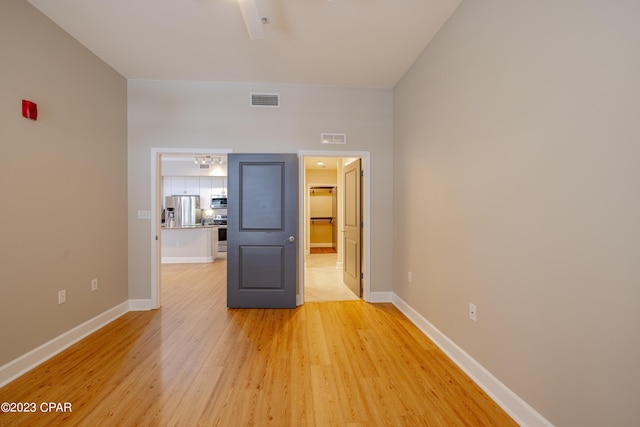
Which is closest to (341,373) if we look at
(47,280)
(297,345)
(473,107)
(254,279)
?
(297,345)

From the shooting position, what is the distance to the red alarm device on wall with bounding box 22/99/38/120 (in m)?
2.20

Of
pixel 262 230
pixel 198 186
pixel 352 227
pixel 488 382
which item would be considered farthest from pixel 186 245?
pixel 488 382

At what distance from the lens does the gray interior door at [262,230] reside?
11.8 ft

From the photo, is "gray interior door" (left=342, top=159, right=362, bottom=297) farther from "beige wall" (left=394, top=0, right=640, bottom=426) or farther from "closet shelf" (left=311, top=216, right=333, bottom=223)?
"closet shelf" (left=311, top=216, right=333, bottom=223)

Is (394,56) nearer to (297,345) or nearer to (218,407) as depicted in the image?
(297,345)

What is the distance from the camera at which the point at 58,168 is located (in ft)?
8.32

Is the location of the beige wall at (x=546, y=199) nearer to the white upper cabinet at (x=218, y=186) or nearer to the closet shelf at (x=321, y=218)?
the white upper cabinet at (x=218, y=186)

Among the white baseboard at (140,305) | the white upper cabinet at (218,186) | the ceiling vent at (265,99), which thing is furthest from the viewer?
the white upper cabinet at (218,186)

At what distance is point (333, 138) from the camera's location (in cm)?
377

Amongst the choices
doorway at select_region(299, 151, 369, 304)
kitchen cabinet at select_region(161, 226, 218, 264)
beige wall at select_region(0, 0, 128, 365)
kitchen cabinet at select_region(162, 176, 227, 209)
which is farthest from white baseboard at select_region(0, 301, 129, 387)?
kitchen cabinet at select_region(162, 176, 227, 209)

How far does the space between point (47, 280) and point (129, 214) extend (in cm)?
126

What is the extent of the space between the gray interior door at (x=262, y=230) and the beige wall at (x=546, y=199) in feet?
6.40

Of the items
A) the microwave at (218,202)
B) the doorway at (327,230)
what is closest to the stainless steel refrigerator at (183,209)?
the microwave at (218,202)

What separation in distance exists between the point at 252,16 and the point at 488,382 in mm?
3292
